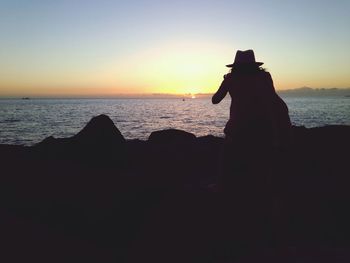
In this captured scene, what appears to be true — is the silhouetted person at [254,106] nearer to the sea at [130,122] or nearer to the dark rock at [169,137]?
the dark rock at [169,137]

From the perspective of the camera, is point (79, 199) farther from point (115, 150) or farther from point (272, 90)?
point (115, 150)

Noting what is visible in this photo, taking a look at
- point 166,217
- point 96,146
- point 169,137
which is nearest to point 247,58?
point 166,217

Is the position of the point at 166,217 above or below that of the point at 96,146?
below

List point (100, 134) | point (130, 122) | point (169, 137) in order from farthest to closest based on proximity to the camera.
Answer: point (130, 122)
point (169, 137)
point (100, 134)

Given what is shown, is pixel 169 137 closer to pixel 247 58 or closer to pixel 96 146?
pixel 96 146

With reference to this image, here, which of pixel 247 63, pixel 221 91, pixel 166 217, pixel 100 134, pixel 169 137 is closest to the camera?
pixel 247 63

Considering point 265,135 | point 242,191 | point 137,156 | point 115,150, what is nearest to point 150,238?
point 242,191

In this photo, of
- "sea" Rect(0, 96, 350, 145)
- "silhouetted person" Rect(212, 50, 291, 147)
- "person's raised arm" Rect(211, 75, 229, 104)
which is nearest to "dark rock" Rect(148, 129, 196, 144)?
"person's raised arm" Rect(211, 75, 229, 104)

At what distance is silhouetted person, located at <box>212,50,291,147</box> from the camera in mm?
4844

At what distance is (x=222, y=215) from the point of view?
539 centimetres

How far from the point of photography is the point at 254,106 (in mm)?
4891

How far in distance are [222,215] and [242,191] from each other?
1.84 ft

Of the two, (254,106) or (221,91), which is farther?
→ (221,91)

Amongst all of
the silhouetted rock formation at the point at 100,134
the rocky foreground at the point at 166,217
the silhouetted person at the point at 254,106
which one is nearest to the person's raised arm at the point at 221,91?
the silhouetted person at the point at 254,106
